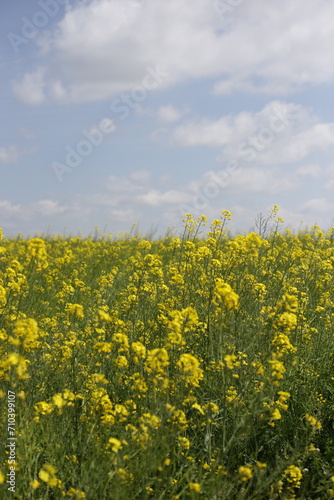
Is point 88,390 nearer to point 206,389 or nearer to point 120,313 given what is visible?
point 206,389

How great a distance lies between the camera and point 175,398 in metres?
2.73

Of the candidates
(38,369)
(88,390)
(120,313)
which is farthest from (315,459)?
(120,313)

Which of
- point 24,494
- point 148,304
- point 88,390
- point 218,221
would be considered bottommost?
point 24,494

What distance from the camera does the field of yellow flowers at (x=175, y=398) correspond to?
2355 millimetres

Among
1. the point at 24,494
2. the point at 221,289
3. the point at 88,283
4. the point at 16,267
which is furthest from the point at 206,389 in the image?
the point at 88,283

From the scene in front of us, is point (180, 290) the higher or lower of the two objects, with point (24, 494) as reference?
higher

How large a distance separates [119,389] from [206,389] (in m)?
0.65

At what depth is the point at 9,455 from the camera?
249 cm

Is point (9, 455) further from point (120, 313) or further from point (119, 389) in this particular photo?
point (120, 313)

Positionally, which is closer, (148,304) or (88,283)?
(148,304)

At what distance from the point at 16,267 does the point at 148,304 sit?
1.59m

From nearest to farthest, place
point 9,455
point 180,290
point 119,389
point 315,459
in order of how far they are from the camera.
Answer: point 9,455, point 315,459, point 119,389, point 180,290

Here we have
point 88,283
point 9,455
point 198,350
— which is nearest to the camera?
point 9,455

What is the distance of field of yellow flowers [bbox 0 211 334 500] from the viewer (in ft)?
7.73
